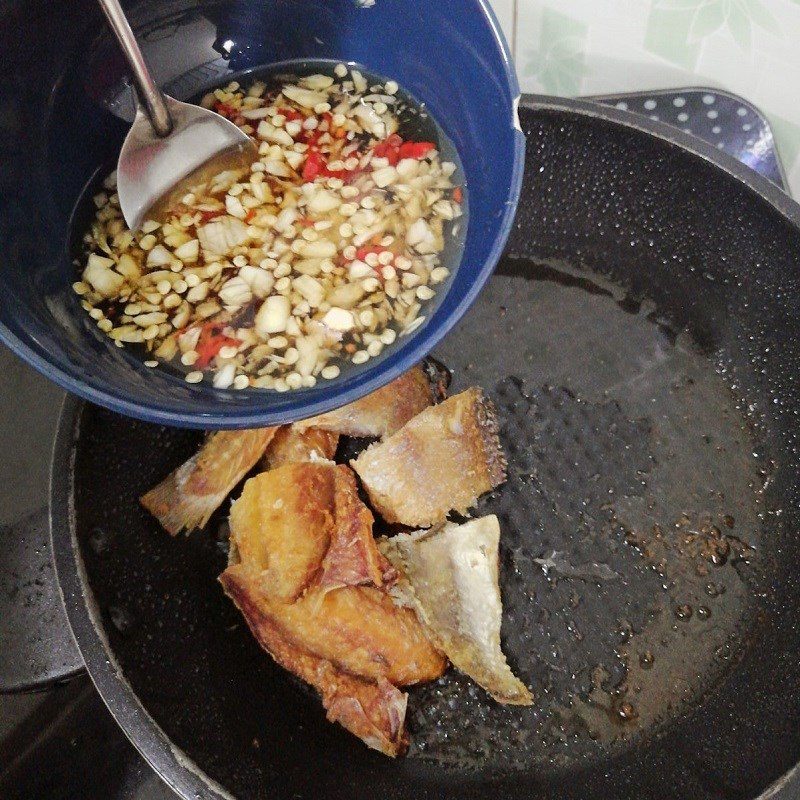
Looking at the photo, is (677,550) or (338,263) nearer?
(338,263)

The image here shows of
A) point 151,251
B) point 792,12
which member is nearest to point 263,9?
point 151,251

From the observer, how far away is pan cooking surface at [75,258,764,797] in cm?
119

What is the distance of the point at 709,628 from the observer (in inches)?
50.1

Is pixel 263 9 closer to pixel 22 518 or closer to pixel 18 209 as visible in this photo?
pixel 18 209

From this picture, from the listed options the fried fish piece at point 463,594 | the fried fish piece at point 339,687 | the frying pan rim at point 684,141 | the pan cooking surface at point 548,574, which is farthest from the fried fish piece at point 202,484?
the frying pan rim at point 684,141

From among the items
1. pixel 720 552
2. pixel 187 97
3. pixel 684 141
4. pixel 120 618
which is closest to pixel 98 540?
pixel 120 618

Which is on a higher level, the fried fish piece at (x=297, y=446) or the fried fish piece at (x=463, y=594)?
the fried fish piece at (x=297, y=446)

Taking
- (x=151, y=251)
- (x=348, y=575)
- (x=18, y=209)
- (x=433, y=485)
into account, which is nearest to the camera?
(x=18, y=209)

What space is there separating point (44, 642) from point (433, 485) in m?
0.67

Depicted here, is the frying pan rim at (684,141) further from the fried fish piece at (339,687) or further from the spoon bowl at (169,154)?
the fried fish piece at (339,687)

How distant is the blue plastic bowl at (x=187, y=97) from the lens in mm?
866

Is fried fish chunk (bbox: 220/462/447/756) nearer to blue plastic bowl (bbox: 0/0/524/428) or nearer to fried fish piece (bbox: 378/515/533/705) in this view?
fried fish piece (bbox: 378/515/533/705)

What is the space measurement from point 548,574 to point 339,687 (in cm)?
38

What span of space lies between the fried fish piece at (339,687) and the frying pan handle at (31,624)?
296 millimetres
